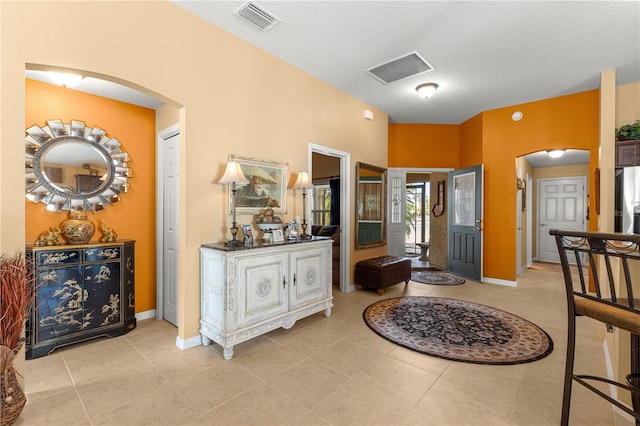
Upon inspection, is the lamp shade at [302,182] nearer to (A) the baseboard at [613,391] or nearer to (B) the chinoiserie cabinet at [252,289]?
(B) the chinoiserie cabinet at [252,289]

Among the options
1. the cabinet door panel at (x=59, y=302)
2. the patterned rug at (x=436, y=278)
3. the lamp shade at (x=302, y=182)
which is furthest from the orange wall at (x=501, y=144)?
the cabinet door panel at (x=59, y=302)

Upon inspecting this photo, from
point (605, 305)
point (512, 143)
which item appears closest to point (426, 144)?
point (512, 143)

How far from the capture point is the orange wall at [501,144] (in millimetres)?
4559

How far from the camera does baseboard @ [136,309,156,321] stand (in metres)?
3.48

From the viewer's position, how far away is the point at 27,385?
2.15 metres

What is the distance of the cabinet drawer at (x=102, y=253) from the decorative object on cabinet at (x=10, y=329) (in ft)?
3.80

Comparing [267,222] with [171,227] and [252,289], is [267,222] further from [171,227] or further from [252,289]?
[171,227]

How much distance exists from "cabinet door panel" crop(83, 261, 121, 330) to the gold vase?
1.19m

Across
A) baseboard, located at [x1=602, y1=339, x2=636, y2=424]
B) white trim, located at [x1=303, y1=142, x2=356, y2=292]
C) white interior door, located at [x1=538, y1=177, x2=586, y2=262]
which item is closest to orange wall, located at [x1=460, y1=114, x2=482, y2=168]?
white trim, located at [x1=303, y1=142, x2=356, y2=292]

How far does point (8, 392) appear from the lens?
167 centimetres

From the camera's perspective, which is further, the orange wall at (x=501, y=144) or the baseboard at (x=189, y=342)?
the orange wall at (x=501, y=144)

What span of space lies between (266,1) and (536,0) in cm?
245

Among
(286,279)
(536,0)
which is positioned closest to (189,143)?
(286,279)

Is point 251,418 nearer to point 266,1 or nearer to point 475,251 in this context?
point 266,1
